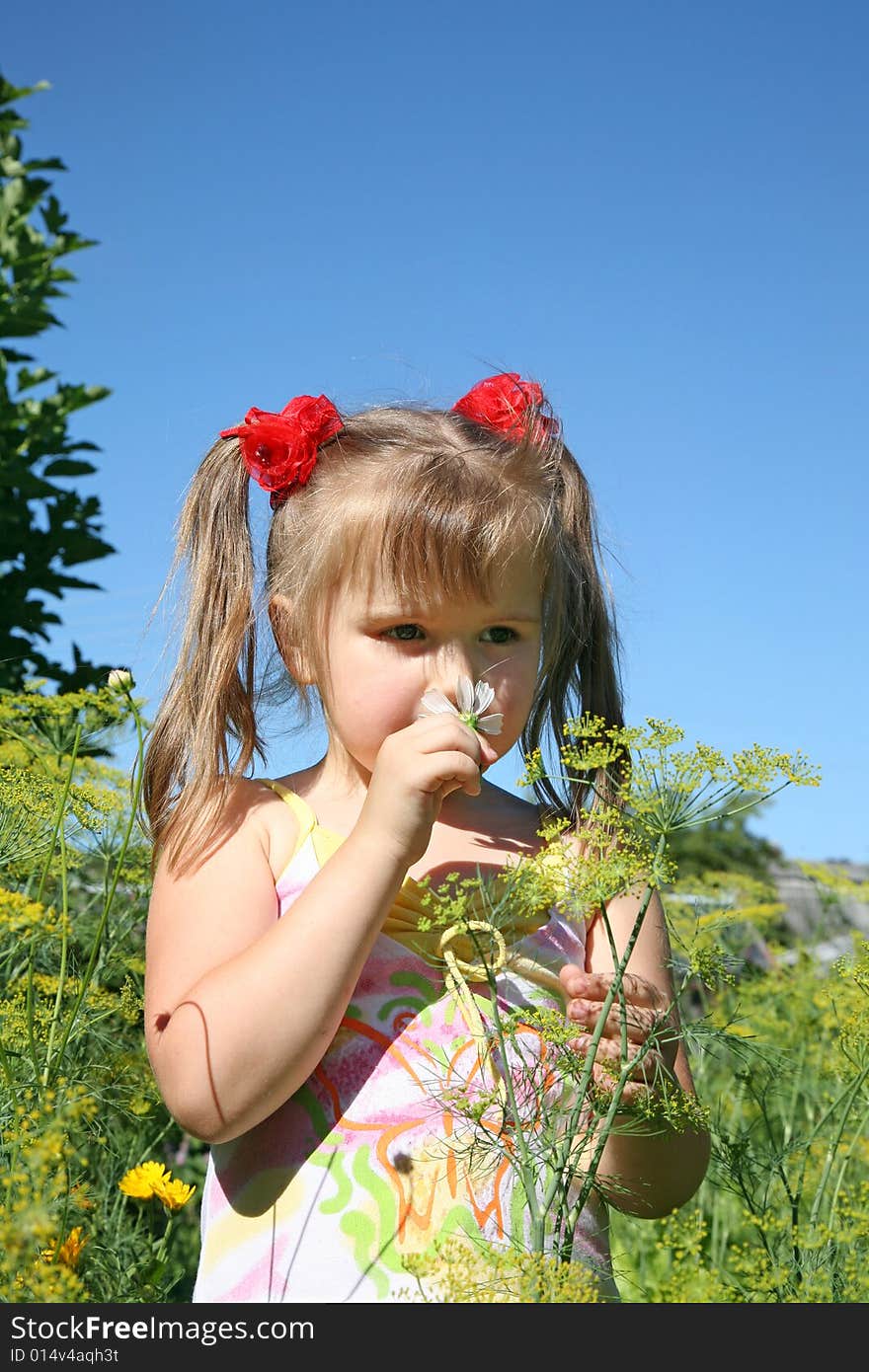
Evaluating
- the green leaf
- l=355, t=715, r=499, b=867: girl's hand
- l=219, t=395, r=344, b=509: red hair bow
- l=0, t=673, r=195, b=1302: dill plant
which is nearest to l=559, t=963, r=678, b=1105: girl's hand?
l=355, t=715, r=499, b=867: girl's hand

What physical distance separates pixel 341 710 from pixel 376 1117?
531mm

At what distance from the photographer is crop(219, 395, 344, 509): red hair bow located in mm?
1940

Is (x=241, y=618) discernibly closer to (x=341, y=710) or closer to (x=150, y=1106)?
(x=341, y=710)

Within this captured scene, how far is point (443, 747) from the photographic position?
4.74 feet

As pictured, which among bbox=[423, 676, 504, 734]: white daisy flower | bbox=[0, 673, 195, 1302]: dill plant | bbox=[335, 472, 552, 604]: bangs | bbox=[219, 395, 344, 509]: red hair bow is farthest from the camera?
bbox=[219, 395, 344, 509]: red hair bow

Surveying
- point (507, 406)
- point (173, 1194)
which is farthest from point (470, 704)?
point (173, 1194)

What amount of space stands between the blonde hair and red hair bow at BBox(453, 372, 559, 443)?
0.06ft

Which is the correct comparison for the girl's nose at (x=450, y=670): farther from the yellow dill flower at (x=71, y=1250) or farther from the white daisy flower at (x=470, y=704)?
the yellow dill flower at (x=71, y=1250)

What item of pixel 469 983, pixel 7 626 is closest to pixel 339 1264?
pixel 469 983

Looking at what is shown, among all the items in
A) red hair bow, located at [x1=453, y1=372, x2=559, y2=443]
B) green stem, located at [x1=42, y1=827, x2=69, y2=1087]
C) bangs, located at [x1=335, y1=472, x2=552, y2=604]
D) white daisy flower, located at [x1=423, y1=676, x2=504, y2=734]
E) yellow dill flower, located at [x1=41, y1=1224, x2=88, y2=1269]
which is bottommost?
yellow dill flower, located at [x1=41, y1=1224, x2=88, y2=1269]

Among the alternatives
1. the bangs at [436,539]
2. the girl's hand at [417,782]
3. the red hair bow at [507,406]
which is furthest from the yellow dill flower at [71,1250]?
the red hair bow at [507,406]

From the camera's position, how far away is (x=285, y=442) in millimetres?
1941

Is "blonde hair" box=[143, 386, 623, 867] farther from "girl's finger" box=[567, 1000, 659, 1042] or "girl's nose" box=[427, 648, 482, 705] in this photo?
"girl's finger" box=[567, 1000, 659, 1042]

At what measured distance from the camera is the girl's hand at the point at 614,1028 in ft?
4.33
